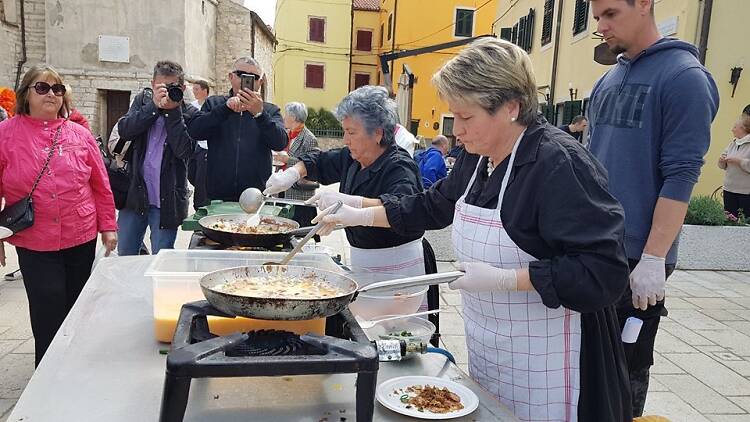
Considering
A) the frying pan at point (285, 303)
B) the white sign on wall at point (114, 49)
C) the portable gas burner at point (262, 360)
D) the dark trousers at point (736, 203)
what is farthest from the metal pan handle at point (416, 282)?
the white sign on wall at point (114, 49)

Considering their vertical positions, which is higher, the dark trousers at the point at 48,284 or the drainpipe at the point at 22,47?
the drainpipe at the point at 22,47

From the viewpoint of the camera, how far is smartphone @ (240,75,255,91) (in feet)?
11.4

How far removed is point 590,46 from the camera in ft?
35.3

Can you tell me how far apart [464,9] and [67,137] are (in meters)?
29.8

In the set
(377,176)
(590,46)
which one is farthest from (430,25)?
(377,176)

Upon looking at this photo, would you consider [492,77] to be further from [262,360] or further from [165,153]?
[165,153]

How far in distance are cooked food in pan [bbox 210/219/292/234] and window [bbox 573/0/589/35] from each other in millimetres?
10129

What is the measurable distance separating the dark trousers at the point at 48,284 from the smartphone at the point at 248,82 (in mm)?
1298

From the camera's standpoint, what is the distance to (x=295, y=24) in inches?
1352

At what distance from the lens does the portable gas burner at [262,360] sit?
1.10 metres

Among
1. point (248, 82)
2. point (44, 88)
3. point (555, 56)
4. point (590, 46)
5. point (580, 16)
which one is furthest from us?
point (555, 56)

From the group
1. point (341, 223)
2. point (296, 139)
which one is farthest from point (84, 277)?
point (296, 139)

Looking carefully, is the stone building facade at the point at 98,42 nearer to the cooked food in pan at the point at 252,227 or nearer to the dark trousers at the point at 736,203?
the dark trousers at the point at 736,203

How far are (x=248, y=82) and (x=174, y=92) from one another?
0.53 m
